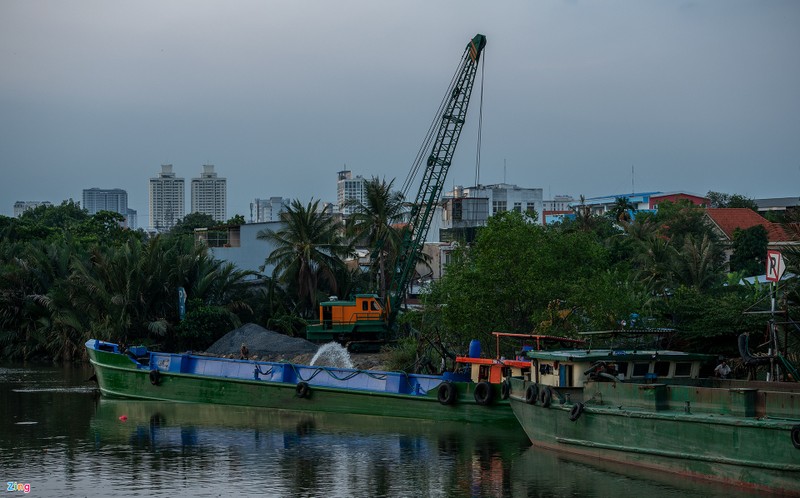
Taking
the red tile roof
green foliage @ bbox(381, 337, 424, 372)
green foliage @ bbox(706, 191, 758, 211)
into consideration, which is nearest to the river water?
green foliage @ bbox(381, 337, 424, 372)

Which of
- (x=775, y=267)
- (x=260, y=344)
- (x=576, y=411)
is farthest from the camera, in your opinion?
(x=260, y=344)

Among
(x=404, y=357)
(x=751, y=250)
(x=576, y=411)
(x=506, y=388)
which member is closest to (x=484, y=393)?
(x=506, y=388)

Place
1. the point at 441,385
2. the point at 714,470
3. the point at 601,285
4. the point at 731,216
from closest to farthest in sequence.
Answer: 1. the point at 714,470
2. the point at 441,385
3. the point at 601,285
4. the point at 731,216

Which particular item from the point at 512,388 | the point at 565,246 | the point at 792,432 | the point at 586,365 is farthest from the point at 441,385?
the point at 792,432

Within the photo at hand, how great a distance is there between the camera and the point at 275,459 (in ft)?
82.3

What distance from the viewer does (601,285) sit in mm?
33406

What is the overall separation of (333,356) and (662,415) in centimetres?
2802

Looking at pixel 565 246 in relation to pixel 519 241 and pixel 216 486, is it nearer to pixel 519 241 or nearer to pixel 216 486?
pixel 519 241

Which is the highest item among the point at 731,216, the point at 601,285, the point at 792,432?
the point at 731,216

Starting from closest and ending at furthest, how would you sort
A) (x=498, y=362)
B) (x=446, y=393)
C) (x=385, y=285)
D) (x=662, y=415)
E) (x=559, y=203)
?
(x=662, y=415) → (x=498, y=362) → (x=446, y=393) → (x=385, y=285) → (x=559, y=203)

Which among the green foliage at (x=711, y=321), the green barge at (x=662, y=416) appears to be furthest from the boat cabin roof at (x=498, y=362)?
the green foliage at (x=711, y=321)

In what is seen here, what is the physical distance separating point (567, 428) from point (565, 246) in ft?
39.8

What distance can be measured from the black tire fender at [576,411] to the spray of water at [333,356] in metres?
22.2

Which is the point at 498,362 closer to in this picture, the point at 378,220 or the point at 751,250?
the point at 378,220
